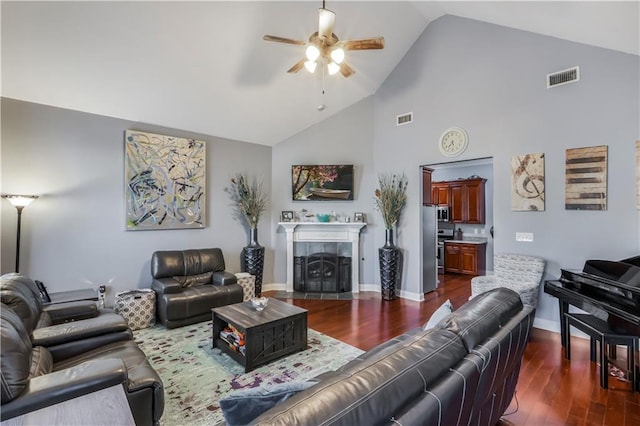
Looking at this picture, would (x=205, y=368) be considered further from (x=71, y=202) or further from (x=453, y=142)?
(x=453, y=142)

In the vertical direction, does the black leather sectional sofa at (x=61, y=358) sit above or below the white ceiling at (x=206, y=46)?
below

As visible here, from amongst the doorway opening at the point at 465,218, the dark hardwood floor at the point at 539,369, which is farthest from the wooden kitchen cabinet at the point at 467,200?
A: the dark hardwood floor at the point at 539,369

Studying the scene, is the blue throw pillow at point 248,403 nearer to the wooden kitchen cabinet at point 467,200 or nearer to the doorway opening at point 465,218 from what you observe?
the doorway opening at point 465,218

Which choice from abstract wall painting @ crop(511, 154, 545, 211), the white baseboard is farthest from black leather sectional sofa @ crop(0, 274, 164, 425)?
abstract wall painting @ crop(511, 154, 545, 211)

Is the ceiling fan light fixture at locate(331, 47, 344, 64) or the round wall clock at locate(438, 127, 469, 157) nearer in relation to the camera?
the ceiling fan light fixture at locate(331, 47, 344, 64)

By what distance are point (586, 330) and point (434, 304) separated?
91.7 inches

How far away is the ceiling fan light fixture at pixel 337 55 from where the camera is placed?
3.08 m

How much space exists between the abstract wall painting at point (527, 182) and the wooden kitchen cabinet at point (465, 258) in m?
3.08

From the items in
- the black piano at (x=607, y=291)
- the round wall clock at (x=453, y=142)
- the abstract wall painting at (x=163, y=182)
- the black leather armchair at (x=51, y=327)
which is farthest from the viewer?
the round wall clock at (x=453, y=142)

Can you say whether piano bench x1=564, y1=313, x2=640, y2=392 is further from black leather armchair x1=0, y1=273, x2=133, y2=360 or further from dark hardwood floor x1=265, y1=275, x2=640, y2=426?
black leather armchair x1=0, y1=273, x2=133, y2=360

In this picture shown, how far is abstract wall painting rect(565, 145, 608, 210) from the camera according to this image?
343 cm

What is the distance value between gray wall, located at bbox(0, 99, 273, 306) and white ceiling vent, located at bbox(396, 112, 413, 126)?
3819mm

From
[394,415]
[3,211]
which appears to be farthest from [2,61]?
[394,415]

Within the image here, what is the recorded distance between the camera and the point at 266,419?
0.79 m
